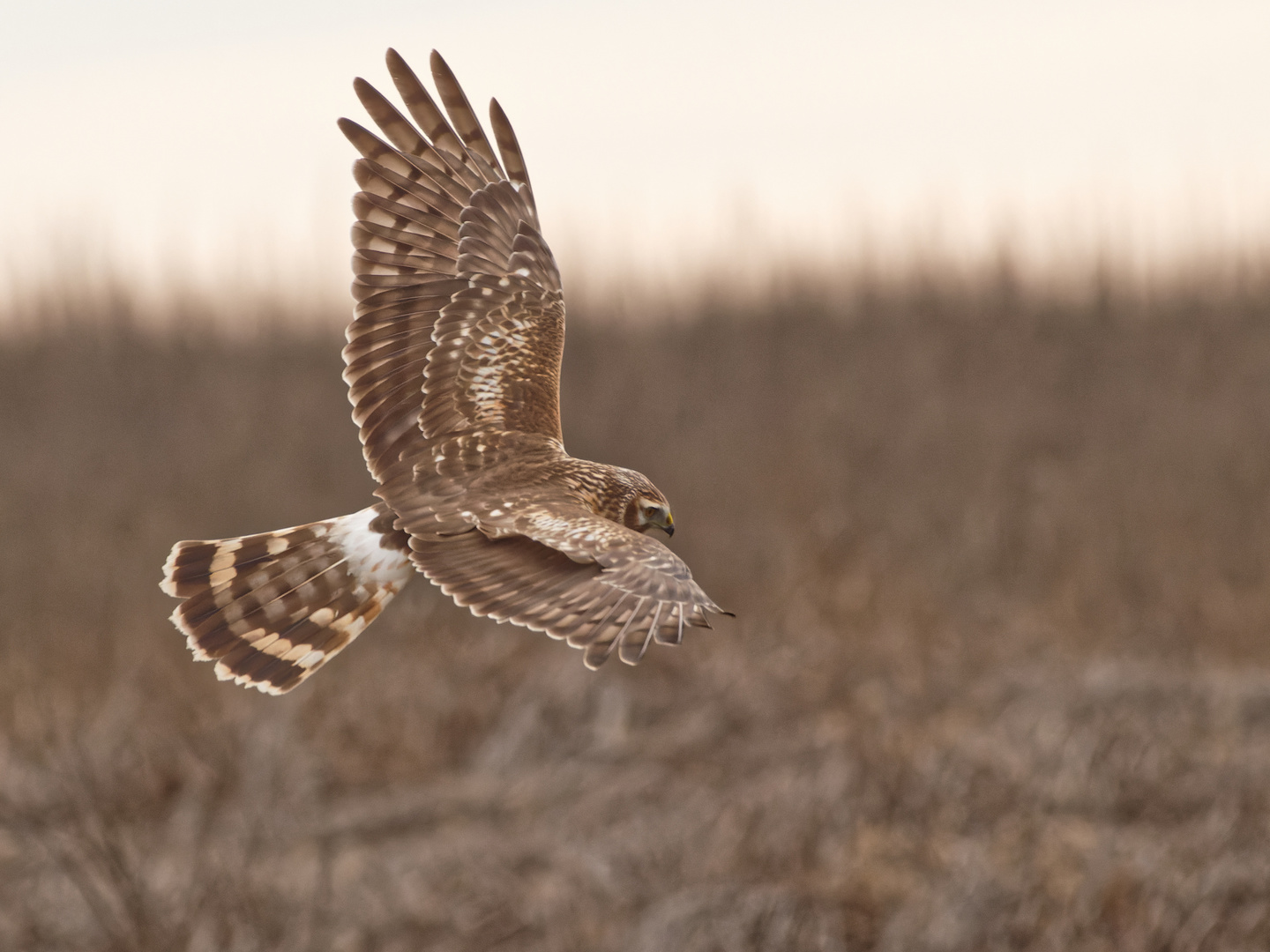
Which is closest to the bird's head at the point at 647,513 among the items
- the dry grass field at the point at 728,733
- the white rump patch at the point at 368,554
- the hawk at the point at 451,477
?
the hawk at the point at 451,477

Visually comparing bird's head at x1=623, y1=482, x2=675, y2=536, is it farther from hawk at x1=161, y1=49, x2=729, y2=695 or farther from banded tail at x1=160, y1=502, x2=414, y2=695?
banded tail at x1=160, y1=502, x2=414, y2=695

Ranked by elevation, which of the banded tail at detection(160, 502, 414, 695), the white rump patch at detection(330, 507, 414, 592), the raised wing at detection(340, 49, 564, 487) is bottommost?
the banded tail at detection(160, 502, 414, 695)

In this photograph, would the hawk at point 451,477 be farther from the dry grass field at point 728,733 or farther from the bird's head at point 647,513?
the dry grass field at point 728,733

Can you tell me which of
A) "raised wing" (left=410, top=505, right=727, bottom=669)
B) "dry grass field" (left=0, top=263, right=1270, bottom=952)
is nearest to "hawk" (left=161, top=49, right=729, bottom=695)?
"raised wing" (left=410, top=505, right=727, bottom=669)

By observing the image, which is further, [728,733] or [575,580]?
Result: [728,733]

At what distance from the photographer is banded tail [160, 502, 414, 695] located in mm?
1253

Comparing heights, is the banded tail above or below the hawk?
below

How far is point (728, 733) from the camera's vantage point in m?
12.6

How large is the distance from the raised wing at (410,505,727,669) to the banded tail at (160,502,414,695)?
14 centimetres

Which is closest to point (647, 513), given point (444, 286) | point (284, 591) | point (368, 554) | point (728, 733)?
point (368, 554)

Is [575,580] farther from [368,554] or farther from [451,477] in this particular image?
[368,554]

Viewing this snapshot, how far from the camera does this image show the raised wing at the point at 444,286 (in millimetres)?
1470

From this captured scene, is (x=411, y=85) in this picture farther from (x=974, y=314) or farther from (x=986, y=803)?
(x=986, y=803)

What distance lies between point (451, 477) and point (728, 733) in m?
11.7
